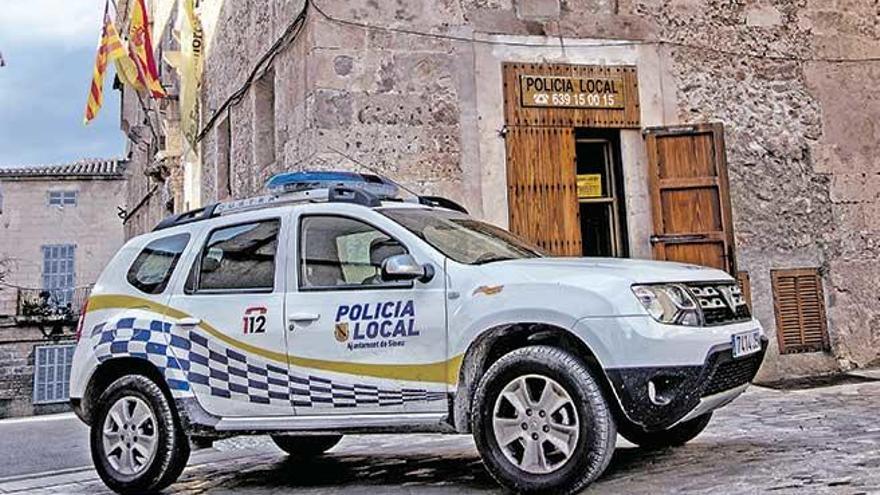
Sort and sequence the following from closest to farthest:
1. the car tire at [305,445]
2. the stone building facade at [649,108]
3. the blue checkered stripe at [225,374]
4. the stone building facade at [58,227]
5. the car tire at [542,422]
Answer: the car tire at [542,422]
the blue checkered stripe at [225,374]
the car tire at [305,445]
the stone building facade at [649,108]
the stone building facade at [58,227]

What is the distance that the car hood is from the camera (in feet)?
13.8

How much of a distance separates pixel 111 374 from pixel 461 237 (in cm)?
268

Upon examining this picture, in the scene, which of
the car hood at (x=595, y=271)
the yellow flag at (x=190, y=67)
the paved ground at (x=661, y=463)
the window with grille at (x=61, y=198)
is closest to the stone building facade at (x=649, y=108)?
the paved ground at (x=661, y=463)

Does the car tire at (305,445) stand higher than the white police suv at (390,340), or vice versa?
the white police suv at (390,340)

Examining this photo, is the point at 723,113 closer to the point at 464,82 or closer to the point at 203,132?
the point at 464,82

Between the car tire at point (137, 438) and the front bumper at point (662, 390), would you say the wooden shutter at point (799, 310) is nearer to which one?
the front bumper at point (662, 390)

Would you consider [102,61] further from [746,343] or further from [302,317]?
[746,343]

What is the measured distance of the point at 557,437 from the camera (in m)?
4.08

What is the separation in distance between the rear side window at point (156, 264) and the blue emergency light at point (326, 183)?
2.58 ft

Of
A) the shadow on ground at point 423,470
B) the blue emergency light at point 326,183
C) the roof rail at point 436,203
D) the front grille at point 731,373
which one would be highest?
the blue emergency light at point 326,183

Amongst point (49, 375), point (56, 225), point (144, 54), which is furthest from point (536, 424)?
point (56, 225)

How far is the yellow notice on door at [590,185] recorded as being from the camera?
9578 millimetres

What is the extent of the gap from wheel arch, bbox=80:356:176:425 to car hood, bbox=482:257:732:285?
2.44m

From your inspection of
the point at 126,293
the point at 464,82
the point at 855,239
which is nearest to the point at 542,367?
the point at 126,293
